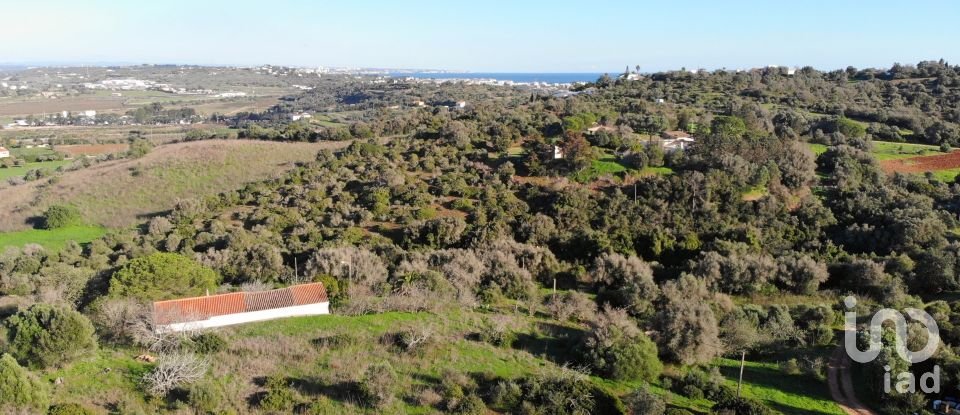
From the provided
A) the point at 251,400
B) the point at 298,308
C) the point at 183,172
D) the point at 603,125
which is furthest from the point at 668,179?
the point at 183,172

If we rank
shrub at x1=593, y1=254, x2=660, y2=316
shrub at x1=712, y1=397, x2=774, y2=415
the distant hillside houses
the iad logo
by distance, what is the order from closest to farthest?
1. shrub at x1=712, y1=397, x2=774, y2=415
2. the iad logo
3. shrub at x1=593, y1=254, x2=660, y2=316
4. the distant hillside houses

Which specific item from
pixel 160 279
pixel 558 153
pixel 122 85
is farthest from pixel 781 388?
pixel 122 85

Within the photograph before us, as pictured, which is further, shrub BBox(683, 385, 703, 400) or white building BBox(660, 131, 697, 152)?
white building BBox(660, 131, 697, 152)

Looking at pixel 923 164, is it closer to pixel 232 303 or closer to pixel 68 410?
pixel 232 303

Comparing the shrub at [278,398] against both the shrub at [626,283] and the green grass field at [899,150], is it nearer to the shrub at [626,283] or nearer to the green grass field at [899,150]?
the shrub at [626,283]

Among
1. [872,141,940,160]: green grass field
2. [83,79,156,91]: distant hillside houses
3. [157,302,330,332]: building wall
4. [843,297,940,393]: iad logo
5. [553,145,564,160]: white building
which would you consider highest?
[83,79,156,91]: distant hillside houses

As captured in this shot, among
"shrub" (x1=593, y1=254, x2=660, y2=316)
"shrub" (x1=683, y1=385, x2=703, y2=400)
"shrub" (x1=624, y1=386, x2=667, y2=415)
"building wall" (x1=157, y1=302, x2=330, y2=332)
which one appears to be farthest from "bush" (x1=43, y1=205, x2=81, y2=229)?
"shrub" (x1=683, y1=385, x2=703, y2=400)

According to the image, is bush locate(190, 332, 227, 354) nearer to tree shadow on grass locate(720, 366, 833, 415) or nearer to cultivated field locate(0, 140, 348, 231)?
tree shadow on grass locate(720, 366, 833, 415)

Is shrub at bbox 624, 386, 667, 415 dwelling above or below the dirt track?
above
